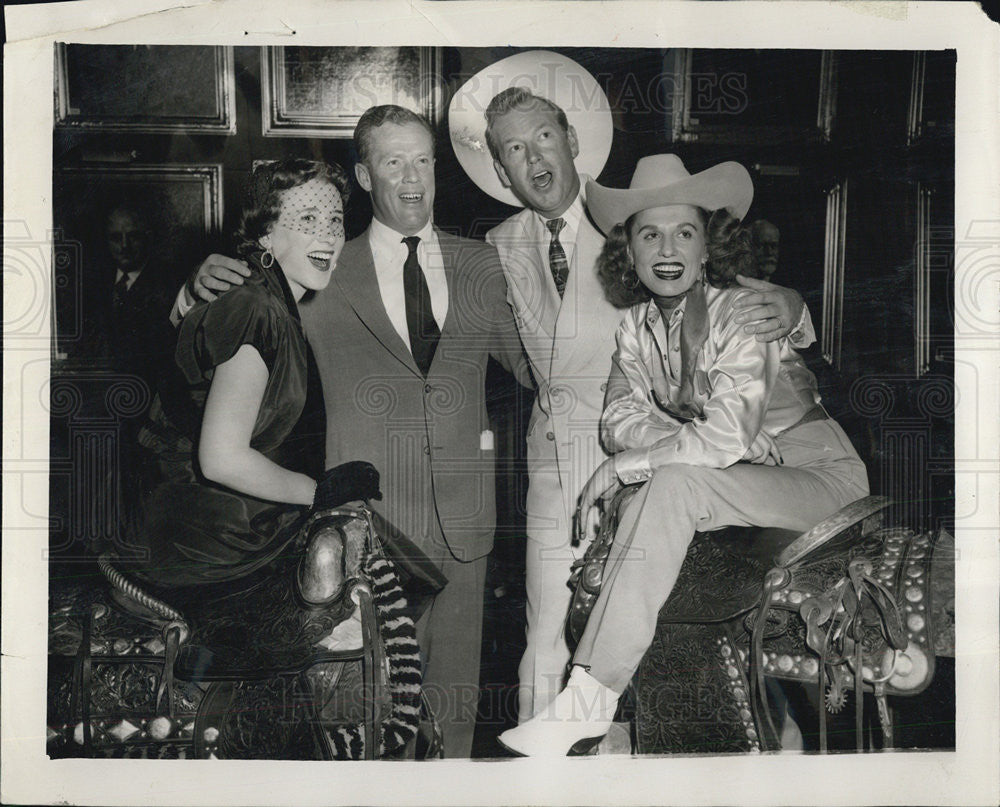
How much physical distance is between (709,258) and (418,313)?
42.3 inches

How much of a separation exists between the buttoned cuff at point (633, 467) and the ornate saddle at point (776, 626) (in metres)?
0.06

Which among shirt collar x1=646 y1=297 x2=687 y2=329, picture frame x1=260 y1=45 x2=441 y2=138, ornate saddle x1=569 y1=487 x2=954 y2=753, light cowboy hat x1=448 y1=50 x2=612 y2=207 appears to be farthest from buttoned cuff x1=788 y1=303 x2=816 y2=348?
picture frame x1=260 y1=45 x2=441 y2=138

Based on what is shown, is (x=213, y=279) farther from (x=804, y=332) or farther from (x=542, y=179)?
(x=804, y=332)

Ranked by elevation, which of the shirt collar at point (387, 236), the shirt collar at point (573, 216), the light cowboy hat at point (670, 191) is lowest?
the shirt collar at point (387, 236)

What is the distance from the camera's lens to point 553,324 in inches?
144

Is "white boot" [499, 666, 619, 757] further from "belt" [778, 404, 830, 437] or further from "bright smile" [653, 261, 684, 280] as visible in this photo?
"bright smile" [653, 261, 684, 280]

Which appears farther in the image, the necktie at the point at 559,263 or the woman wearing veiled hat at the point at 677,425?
the necktie at the point at 559,263

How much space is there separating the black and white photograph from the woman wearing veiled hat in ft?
0.04

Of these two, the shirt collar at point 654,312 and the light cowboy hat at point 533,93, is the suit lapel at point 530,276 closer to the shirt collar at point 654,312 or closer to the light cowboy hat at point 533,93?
the light cowboy hat at point 533,93

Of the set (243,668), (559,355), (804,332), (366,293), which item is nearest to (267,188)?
(366,293)

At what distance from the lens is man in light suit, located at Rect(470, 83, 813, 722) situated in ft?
11.9

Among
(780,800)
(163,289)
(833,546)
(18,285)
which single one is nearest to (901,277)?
(833,546)

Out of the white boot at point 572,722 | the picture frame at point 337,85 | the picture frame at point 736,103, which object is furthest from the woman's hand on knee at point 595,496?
the picture frame at point 337,85

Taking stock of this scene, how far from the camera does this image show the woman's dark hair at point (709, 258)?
11.9ft
